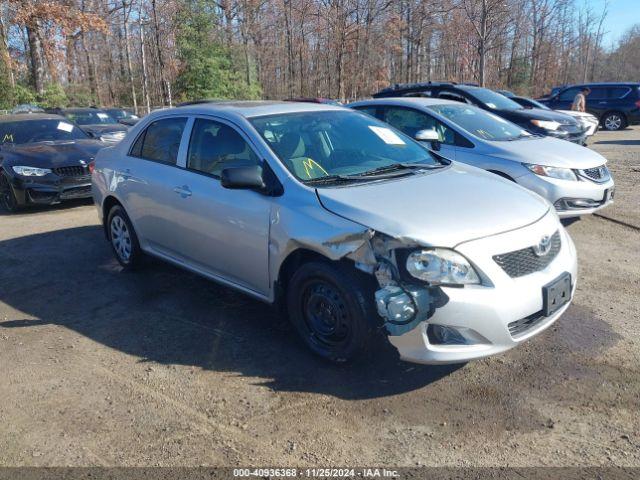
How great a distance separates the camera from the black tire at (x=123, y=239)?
557 cm

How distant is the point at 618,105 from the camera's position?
20859mm

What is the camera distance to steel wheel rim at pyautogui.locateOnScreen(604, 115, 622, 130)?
69.2 ft

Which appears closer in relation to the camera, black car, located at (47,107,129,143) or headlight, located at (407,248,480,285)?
headlight, located at (407,248,480,285)

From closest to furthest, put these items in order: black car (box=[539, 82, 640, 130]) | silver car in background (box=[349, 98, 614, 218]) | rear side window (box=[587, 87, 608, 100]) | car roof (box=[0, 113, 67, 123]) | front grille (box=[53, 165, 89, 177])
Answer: silver car in background (box=[349, 98, 614, 218]) → front grille (box=[53, 165, 89, 177]) → car roof (box=[0, 113, 67, 123]) → black car (box=[539, 82, 640, 130]) → rear side window (box=[587, 87, 608, 100])

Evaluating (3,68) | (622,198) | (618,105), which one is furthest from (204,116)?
(3,68)

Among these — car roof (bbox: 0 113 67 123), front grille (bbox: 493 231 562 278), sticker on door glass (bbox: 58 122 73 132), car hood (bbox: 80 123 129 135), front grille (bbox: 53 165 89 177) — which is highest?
car roof (bbox: 0 113 67 123)

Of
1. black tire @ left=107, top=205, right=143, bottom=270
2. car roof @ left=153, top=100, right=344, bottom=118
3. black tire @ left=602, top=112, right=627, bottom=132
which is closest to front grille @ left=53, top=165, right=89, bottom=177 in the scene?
black tire @ left=107, top=205, right=143, bottom=270

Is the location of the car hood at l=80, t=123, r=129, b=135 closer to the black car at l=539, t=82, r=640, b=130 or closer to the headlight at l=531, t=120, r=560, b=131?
the headlight at l=531, t=120, r=560, b=131

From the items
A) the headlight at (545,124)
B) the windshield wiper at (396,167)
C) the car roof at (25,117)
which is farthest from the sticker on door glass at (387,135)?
the car roof at (25,117)

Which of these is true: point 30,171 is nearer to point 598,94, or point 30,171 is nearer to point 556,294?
point 556,294

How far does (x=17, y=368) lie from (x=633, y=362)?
4.27 meters

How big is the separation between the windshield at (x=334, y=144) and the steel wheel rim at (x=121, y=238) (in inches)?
86.6

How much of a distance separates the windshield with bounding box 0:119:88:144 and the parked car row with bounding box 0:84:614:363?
463cm

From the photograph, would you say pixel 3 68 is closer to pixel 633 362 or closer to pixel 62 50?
pixel 62 50
